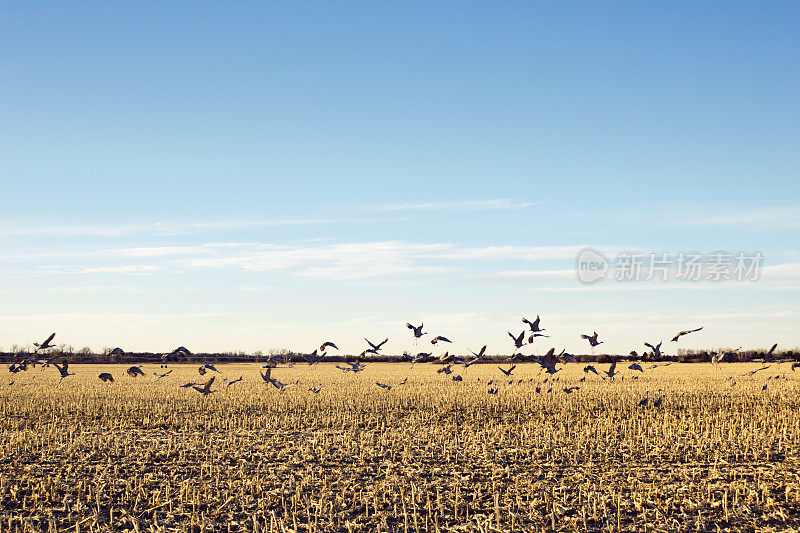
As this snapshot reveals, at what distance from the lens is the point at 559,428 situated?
18.1 meters

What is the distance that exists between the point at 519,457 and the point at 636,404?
11647mm

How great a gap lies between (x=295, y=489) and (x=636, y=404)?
16251mm

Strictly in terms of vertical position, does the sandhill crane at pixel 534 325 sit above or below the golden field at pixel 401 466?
above

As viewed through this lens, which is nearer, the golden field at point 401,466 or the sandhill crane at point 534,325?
the golden field at point 401,466

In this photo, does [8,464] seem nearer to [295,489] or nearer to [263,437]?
[263,437]

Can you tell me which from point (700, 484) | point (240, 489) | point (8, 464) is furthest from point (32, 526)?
point (700, 484)

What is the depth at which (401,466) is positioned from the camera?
43.8 ft

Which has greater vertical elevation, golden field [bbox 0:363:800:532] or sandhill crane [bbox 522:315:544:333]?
sandhill crane [bbox 522:315:544:333]

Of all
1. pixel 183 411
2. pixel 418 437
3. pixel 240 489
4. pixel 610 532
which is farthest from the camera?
pixel 183 411

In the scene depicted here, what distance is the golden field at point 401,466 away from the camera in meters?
9.94

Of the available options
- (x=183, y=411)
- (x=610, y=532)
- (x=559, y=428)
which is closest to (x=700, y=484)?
(x=610, y=532)

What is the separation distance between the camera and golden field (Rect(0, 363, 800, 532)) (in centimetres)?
994

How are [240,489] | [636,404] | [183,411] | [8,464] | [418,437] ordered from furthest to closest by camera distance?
[636,404] → [183,411] → [418,437] → [8,464] → [240,489]

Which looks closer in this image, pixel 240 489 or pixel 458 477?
pixel 240 489
